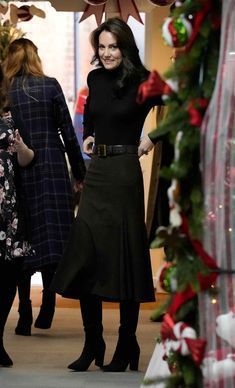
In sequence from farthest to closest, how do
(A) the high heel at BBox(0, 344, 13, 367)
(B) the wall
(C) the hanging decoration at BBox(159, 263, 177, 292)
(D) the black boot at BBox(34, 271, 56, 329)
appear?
1. (B) the wall
2. (D) the black boot at BBox(34, 271, 56, 329)
3. (A) the high heel at BBox(0, 344, 13, 367)
4. (C) the hanging decoration at BBox(159, 263, 177, 292)

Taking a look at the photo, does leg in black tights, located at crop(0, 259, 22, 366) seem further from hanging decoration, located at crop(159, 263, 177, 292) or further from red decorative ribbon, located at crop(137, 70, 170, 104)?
red decorative ribbon, located at crop(137, 70, 170, 104)

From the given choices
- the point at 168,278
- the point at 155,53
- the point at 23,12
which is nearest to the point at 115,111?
the point at 168,278

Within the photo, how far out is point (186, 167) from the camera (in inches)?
137

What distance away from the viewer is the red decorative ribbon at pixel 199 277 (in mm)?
3445

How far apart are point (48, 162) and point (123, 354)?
5.35 feet

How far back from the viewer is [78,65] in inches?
444

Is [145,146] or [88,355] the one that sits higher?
[145,146]

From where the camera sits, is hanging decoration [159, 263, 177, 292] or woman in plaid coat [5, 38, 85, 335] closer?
hanging decoration [159, 263, 177, 292]

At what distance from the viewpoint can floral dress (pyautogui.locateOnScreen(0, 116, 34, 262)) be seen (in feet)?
18.4

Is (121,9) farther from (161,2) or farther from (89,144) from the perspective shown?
(89,144)

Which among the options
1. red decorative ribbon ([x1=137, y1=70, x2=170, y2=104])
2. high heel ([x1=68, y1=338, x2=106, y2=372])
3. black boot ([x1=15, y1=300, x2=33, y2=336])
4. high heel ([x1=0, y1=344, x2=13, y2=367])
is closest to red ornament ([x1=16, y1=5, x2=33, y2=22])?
black boot ([x1=15, y1=300, x2=33, y2=336])

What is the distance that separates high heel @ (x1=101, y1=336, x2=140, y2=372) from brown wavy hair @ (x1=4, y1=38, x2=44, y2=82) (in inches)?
74.5

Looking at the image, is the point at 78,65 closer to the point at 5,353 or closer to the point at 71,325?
the point at 71,325

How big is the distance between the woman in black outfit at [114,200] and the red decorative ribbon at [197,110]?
2060mm
